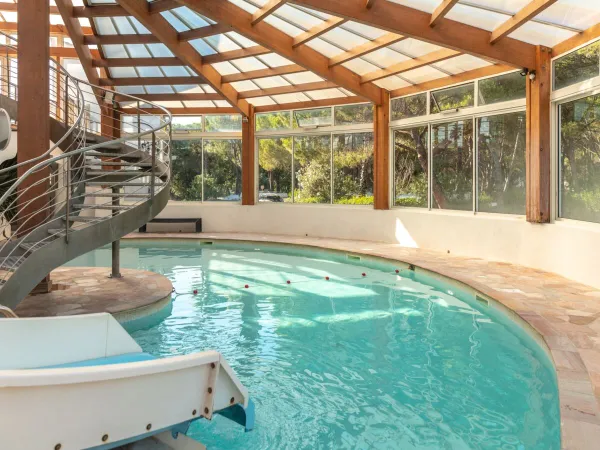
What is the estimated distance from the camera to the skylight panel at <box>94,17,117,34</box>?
32.7 feet

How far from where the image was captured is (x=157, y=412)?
7.39ft

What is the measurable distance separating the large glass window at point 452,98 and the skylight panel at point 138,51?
19.4 feet

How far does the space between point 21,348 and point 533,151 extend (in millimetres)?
7274

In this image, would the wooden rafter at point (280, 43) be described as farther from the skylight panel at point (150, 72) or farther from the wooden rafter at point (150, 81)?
the skylight panel at point (150, 72)

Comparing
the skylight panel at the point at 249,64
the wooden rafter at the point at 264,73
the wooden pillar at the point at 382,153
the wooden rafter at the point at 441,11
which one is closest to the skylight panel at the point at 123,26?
the skylight panel at the point at 249,64

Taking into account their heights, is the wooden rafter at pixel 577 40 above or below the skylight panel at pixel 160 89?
below

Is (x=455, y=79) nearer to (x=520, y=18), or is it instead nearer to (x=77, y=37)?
(x=520, y=18)

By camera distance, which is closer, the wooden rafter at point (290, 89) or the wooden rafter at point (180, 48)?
the wooden rafter at point (180, 48)

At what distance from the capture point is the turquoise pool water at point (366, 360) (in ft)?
10.6

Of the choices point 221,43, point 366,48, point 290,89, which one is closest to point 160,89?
point 221,43

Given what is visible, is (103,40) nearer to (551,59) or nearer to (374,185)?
(374,185)

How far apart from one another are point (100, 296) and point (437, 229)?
21.0 ft

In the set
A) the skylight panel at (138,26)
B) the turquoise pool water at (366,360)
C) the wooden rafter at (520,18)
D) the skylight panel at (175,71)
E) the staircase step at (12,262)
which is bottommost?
the turquoise pool water at (366,360)

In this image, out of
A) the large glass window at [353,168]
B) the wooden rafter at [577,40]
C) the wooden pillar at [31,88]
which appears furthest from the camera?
the large glass window at [353,168]
